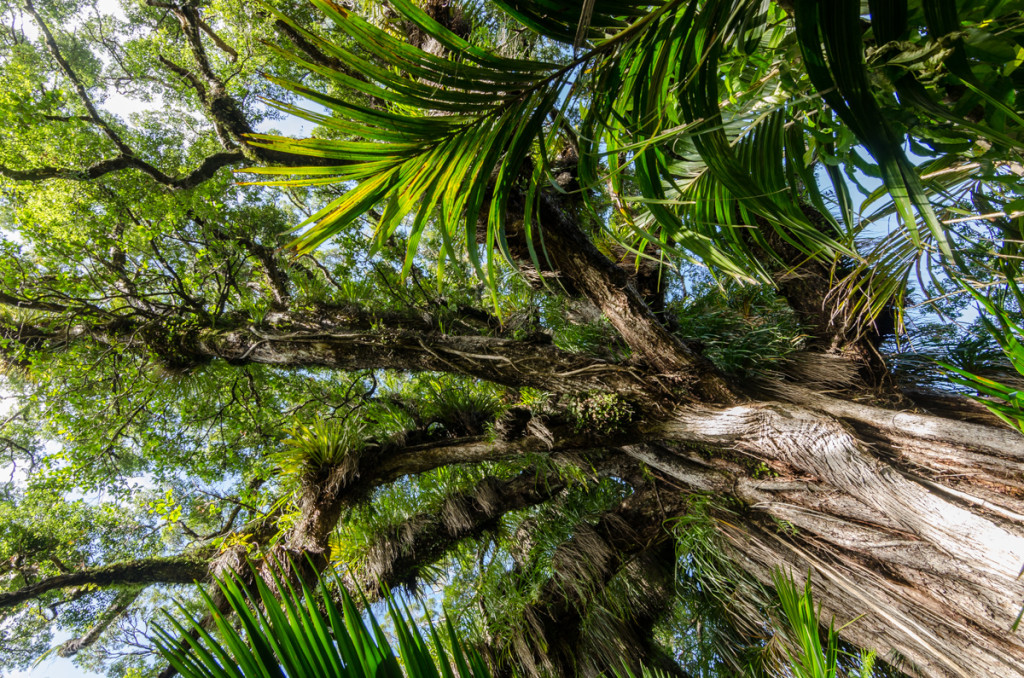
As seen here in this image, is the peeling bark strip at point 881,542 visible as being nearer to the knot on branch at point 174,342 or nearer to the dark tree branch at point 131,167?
the knot on branch at point 174,342

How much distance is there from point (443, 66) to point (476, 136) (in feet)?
0.44

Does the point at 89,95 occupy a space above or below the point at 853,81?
above

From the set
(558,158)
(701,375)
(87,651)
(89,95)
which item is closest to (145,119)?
(89,95)

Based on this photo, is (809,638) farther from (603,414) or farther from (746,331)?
(746,331)

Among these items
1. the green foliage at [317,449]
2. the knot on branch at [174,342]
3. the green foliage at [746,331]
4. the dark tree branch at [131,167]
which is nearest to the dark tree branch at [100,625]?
the knot on branch at [174,342]

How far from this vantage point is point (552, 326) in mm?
3049

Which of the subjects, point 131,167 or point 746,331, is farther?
point 131,167

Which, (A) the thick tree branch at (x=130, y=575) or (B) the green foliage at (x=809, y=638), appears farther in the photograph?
(A) the thick tree branch at (x=130, y=575)

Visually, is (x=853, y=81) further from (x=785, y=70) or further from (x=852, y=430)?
(x=852, y=430)

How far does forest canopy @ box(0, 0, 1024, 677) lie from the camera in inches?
31.4

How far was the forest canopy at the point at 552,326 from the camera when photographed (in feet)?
2.62

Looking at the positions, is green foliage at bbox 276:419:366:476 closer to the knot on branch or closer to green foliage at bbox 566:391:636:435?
the knot on branch

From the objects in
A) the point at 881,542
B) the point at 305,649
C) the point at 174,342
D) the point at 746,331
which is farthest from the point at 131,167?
the point at 881,542

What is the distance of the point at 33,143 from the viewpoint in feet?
9.23
